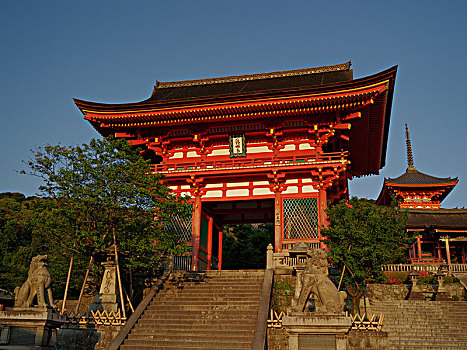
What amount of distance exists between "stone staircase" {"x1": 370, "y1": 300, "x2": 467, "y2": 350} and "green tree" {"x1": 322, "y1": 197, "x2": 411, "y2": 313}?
178cm

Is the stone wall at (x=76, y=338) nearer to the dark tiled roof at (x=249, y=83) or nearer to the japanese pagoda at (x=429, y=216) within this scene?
the dark tiled roof at (x=249, y=83)

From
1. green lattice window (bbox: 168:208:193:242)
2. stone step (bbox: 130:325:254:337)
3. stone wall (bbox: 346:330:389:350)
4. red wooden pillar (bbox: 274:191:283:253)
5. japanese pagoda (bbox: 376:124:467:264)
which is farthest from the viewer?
japanese pagoda (bbox: 376:124:467:264)

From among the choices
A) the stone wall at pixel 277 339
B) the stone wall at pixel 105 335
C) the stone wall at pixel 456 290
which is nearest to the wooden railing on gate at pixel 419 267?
the stone wall at pixel 456 290

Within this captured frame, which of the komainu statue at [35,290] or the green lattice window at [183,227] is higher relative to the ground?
the green lattice window at [183,227]

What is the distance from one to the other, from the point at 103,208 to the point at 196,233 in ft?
21.5

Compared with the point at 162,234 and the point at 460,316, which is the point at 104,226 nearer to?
the point at 162,234

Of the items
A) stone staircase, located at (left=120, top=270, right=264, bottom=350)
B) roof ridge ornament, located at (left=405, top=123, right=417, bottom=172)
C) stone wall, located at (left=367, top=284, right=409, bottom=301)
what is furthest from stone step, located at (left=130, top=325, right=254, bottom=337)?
roof ridge ornament, located at (left=405, top=123, right=417, bottom=172)

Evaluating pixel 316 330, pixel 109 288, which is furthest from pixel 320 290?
pixel 109 288

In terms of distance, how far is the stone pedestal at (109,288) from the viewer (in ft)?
49.8

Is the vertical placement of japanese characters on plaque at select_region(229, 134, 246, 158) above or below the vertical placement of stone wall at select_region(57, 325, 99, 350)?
above

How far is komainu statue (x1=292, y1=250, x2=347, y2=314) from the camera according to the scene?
9.02 m

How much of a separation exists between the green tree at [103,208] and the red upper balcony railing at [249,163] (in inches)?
202

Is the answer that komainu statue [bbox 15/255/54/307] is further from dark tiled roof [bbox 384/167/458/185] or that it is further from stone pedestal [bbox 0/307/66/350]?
dark tiled roof [bbox 384/167/458/185]

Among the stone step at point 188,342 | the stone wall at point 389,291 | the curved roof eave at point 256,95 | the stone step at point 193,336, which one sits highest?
the curved roof eave at point 256,95
